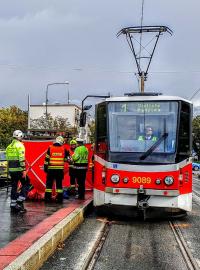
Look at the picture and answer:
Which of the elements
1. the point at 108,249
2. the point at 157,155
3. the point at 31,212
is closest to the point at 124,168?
the point at 157,155

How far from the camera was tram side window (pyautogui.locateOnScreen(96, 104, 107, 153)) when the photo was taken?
12.1 metres

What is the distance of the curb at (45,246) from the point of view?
19.9ft

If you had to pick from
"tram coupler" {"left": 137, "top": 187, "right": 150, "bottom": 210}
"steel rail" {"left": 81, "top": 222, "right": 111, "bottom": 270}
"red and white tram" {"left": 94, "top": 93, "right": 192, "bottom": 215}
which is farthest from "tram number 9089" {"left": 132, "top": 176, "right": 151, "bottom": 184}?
"steel rail" {"left": 81, "top": 222, "right": 111, "bottom": 270}

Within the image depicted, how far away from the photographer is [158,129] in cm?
1183

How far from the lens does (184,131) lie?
39.0ft

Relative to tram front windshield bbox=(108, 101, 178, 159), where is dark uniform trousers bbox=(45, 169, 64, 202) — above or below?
below

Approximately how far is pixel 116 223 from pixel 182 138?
253cm

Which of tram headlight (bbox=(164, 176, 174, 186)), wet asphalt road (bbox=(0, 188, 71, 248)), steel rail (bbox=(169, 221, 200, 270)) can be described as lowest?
steel rail (bbox=(169, 221, 200, 270))

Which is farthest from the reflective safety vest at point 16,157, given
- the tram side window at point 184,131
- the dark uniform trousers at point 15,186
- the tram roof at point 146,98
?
the tram side window at point 184,131

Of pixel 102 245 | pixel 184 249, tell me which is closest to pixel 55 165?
pixel 102 245

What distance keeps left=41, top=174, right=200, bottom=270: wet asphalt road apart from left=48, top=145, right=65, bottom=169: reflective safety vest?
6.01 feet

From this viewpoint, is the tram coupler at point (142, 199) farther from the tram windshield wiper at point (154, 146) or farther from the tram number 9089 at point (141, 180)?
the tram windshield wiper at point (154, 146)

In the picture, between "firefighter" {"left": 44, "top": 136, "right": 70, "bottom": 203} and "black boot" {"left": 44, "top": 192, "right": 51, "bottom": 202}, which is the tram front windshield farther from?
"black boot" {"left": 44, "top": 192, "right": 51, "bottom": 202}

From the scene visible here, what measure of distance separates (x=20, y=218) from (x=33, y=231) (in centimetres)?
192
